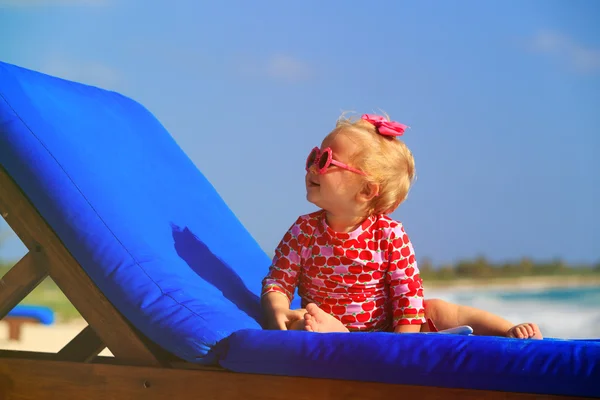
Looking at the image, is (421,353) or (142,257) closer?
(421,353)

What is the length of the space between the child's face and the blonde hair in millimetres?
25

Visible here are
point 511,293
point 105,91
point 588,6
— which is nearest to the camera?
point 105,91

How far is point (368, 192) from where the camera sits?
2.48 m

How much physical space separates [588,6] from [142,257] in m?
31.3

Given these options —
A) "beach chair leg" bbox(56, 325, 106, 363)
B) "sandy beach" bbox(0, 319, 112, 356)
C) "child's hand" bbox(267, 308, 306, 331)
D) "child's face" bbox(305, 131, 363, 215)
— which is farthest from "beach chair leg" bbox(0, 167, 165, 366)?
"sandy beach" bbox(0, 319, 112, 356)

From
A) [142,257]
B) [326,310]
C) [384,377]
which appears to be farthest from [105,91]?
[384,377]

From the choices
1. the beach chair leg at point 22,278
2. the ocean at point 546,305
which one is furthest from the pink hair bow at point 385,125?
the ocean at point 546,305

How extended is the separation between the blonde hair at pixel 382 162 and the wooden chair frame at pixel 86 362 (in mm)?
695

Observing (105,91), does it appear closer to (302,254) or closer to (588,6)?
(302,254)

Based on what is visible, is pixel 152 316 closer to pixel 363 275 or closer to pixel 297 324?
pixel 297 324

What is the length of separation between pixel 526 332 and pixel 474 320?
28 cm

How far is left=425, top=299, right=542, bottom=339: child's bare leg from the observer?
2.22 metres

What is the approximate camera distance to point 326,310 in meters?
2.50

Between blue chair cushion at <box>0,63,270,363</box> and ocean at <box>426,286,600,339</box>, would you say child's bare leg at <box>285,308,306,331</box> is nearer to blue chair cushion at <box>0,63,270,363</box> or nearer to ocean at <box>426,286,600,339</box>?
blue chair cushion at <box>0,63,270,363</box>
